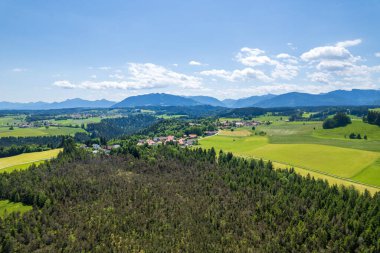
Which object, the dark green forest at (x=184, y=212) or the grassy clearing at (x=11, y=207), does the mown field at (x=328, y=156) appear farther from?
the grassy clearing at (x=11, y=207)

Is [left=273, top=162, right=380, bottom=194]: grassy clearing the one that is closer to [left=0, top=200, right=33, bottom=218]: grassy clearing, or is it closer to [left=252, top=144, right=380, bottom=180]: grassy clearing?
[left=252, top=144, right=380, bottom=180]: grassy clearing

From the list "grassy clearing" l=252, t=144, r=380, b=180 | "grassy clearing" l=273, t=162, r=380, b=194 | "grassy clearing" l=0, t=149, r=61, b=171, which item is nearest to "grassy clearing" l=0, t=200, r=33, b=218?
"grassy clearing" l=0, t=149, r=61, b=171

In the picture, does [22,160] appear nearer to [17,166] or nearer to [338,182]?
[17,166]

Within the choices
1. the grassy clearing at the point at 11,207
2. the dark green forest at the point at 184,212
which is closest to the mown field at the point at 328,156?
the dark green forest at the point at 184,212

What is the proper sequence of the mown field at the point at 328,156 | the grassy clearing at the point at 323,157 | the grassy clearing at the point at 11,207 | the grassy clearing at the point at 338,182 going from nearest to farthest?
the grassy clearing at the point at 11,207 → the grassy clearing at the point at 338,182 → the mown field at the point at 328,156 → the grassy clearing at the point at 323,157

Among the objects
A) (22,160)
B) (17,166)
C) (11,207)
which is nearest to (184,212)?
(11,207)

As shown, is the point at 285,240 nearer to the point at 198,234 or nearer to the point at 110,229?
the point at 198,234

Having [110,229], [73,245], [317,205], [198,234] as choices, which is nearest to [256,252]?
[198,234]

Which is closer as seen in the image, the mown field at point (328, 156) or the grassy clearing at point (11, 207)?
the grassy clearing at point (11, 207)
